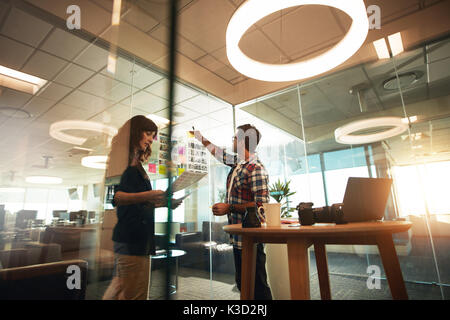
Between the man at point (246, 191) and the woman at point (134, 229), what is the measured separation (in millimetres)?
517

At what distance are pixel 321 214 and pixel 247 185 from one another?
0.66m

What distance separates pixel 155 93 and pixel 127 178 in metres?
1.32

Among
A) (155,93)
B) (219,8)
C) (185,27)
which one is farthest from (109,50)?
(219,8)

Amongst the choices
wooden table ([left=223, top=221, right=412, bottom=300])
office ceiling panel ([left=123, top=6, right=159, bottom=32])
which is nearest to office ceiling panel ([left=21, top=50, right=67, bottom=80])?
office ceiling panel ([left=123, top=6, right=159, bottom=32])

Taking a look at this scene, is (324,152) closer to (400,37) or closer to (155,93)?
(400,37)

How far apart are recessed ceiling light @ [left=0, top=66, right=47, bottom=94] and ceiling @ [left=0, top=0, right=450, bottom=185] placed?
93 millimetres

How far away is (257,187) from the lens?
5.51ft

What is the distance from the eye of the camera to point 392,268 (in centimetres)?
112

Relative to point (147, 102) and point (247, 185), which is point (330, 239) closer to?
point (247, 185)

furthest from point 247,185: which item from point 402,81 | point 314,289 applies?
point 402,81

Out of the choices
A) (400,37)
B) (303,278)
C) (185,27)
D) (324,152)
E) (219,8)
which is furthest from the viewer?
(324,152)

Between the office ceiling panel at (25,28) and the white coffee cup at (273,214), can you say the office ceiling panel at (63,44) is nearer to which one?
the office ceiling panel at (25,28)

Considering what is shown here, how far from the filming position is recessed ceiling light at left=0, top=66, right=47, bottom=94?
9.34 ft

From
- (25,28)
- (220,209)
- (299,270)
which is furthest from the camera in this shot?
(25,28)
